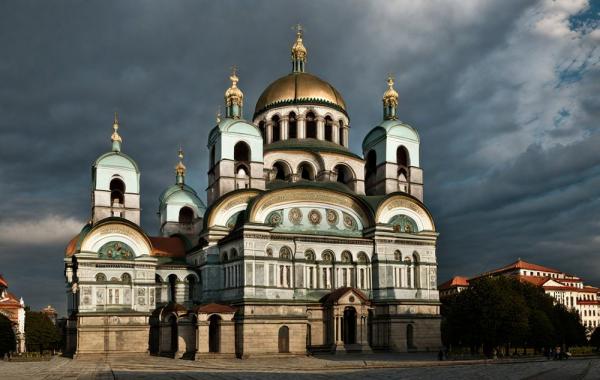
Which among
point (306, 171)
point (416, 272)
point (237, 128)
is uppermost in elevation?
point (237, 128)

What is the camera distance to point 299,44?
60.9 meters

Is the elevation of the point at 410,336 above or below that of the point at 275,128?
below

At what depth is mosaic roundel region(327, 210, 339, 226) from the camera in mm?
47781

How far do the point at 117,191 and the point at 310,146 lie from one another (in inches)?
608

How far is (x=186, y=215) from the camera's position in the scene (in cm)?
6269

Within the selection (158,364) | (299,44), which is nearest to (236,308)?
(158,364)

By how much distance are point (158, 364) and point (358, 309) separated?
13.2m

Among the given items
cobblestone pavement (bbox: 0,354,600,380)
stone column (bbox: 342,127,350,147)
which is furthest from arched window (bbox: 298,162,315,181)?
cobblestone pavement (bbox: 0,354,600,380)

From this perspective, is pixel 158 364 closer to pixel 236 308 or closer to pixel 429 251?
pixel 236 308

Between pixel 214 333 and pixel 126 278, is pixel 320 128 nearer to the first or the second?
pixel 126 278

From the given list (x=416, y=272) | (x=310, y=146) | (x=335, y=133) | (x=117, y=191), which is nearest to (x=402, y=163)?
(x=335, y=133)

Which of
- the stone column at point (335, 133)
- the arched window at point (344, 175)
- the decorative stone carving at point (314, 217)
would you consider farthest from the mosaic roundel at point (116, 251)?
the stone column at point (335, 133)

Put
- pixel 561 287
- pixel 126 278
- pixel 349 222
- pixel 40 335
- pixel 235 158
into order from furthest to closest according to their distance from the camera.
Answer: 1. pixel 561 287
2. pixel 40 335
3. pixel 235 158
4. pixel 126 278
5. pixel 349 222

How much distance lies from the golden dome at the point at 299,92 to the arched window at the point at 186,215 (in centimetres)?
1112
